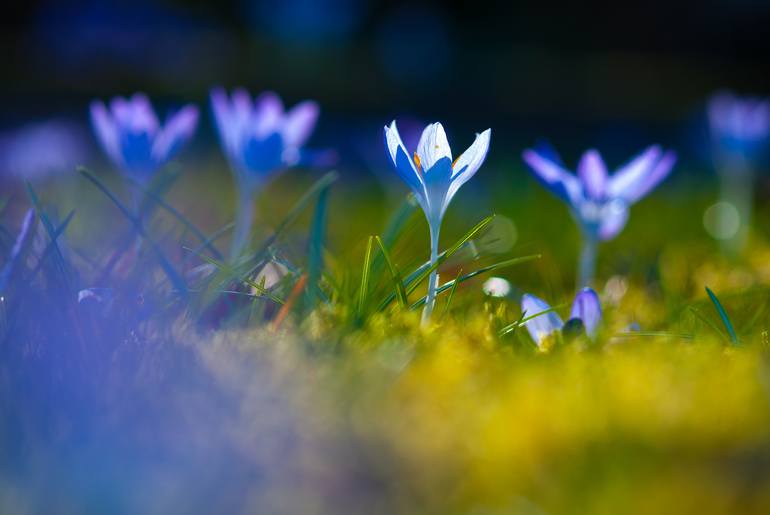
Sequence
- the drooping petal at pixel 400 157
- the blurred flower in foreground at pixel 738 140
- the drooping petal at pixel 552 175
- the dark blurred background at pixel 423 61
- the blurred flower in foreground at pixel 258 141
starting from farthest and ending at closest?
1. the dark blurred background at pixel 423 61
2. the blurred flower in foreground at pixel 738 140
3. the blurred flower in foreground at pixel 258 141
4. the drooping petal at pixel 552 175
5. the drooping petal at pixel 400 157

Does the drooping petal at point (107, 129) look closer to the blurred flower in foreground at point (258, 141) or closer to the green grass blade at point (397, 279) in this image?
the blurred flower in foreground at point (258, 141)

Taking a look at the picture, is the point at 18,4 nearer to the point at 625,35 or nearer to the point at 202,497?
the point at 625,35

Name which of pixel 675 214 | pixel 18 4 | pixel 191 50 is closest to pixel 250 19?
pixel 18 4

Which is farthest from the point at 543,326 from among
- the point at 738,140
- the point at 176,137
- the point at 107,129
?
the point at 738,140

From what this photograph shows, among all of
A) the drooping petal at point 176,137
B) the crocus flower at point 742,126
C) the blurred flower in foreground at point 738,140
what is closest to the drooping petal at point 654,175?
the drooping petal at point 176,137

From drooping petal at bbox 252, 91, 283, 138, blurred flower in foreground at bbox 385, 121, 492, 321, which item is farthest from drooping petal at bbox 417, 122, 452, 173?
drooping petal at bbox 252, 91, 283, 138

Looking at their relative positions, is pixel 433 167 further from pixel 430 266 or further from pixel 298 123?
pixel 298 123

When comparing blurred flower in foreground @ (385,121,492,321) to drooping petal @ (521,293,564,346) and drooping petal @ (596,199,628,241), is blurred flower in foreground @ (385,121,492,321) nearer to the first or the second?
drooping petal @ (521,293,564,346)
